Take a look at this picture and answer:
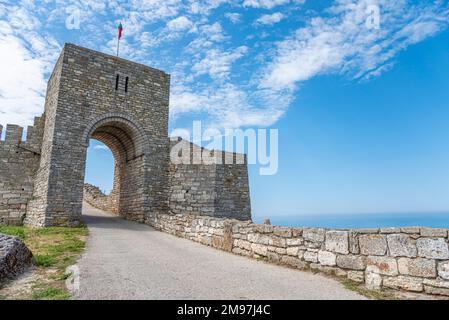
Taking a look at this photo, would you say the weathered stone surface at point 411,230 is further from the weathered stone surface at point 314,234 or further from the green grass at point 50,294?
the green grass at point 50,294

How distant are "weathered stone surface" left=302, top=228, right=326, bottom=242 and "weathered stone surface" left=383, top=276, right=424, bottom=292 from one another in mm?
1244

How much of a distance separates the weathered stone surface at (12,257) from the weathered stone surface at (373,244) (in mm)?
5486

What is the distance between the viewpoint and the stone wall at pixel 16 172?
1426 centimetres

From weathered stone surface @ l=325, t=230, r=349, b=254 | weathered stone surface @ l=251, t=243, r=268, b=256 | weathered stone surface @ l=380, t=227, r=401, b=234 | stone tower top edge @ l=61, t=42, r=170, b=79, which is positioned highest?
stone tower top edge @ l=61, t=42, r=170, b=79

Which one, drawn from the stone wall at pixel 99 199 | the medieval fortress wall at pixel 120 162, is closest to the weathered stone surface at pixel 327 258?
the medieval fortress wall at pixel 120 162

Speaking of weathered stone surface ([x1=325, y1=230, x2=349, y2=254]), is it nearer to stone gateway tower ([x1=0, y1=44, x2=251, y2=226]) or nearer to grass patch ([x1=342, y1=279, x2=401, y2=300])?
grass patch ([x1=342, y1=279, x2=401, y2=300])

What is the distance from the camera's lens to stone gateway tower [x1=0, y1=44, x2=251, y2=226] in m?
13.8

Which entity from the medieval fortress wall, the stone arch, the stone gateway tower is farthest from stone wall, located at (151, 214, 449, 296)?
the stone arch

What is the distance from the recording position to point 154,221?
45.2ft

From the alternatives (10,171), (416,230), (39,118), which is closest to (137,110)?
(39,118)

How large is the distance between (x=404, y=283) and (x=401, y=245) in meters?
0.53

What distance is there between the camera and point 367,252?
15.8ft

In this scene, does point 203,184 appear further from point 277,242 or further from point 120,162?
point 277,242
